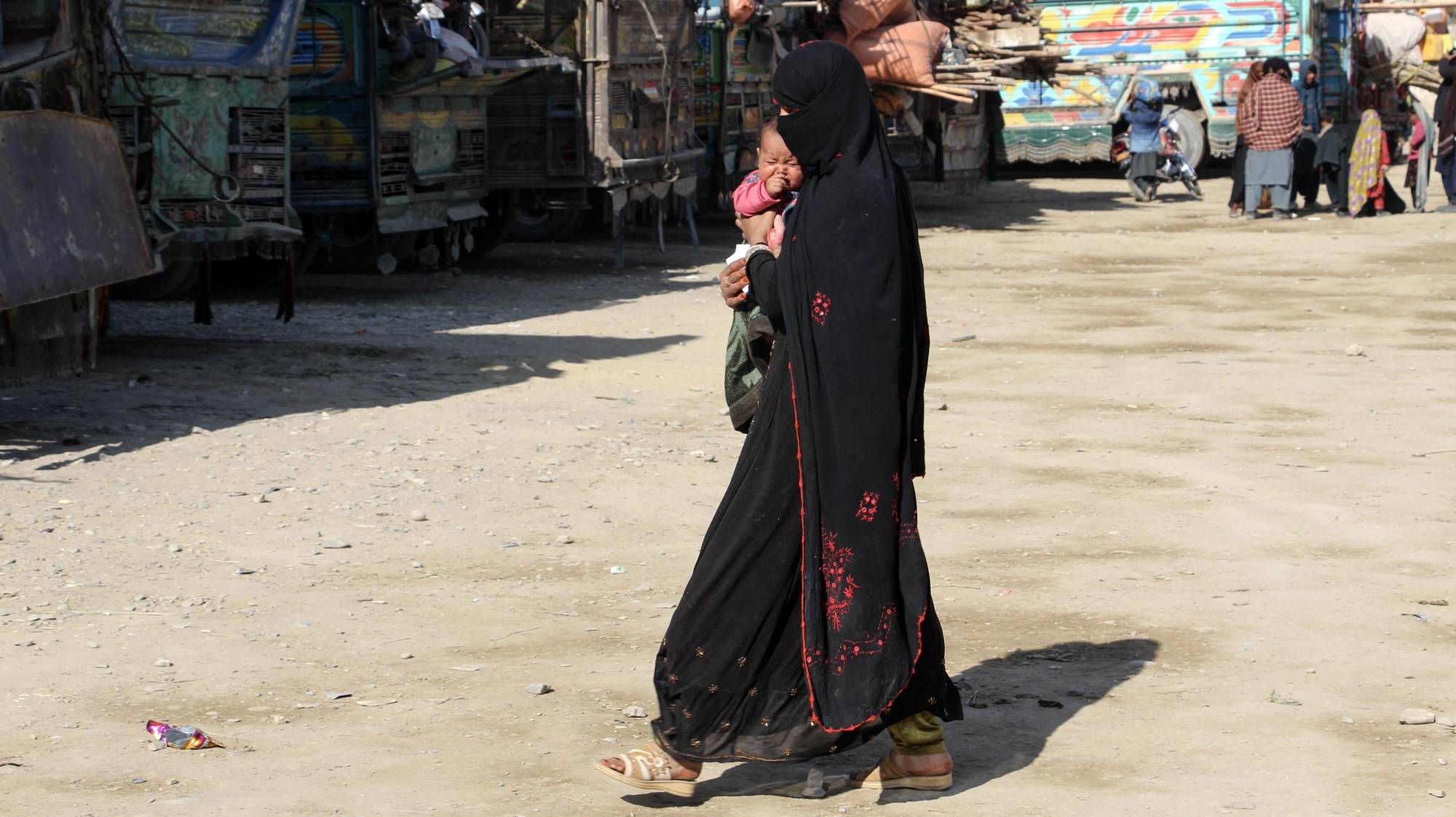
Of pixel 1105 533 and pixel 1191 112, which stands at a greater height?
pixel 1191 112

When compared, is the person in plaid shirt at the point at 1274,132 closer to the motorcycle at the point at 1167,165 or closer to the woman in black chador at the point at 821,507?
the motorcycle at the point at 1167,165

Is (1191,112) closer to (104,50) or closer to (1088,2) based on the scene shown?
(1088,2)

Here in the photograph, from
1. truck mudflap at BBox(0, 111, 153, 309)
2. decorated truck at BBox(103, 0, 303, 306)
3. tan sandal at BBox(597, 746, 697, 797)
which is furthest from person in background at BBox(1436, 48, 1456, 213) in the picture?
tan sandal at BBox(597, 746, 697, 797)

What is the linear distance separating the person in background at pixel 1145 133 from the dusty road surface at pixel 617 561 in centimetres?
1014

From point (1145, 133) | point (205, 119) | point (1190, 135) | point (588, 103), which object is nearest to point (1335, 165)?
point (1145, 133)

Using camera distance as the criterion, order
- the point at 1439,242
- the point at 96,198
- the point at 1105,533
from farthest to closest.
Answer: the point at 1439,242 → the point at 96,198 → the point at 1105,533

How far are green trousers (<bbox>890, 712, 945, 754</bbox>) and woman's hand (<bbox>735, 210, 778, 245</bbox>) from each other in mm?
1020

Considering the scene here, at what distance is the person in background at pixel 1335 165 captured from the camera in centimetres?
1953

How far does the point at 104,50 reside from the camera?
324 inches

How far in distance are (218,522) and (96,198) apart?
6.59 feet

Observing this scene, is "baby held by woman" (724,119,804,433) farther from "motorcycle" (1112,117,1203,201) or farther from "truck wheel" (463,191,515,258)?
"motorcycle" (1112,117,1203,201)

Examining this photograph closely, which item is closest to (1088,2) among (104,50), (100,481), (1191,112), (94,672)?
(1191,112)

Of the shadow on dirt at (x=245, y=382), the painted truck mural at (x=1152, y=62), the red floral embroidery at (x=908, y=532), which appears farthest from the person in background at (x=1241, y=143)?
the red floral embroidery at (x=908, y=532)

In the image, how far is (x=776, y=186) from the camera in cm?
387
